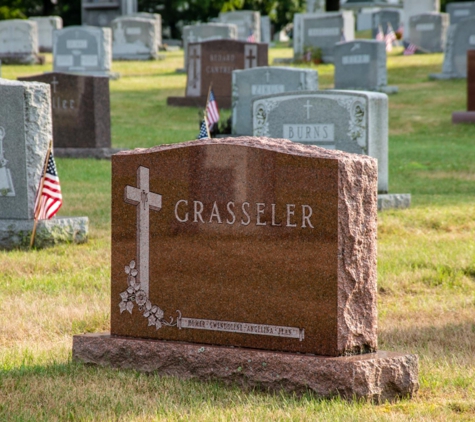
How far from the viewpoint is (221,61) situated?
66.5ft

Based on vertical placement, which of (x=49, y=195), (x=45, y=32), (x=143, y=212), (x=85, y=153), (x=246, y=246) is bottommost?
(x=85, y=153)

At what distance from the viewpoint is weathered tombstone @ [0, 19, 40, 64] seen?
28906mm

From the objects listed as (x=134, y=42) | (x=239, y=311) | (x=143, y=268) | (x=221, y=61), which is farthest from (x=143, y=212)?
(x=134, y=42)

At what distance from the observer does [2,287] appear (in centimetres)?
659

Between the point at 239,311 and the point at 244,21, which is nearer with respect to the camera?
the point at 239,311

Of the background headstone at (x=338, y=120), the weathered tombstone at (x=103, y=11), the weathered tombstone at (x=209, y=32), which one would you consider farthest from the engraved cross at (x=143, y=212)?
the weathered tombstone at (x=103, y=11)

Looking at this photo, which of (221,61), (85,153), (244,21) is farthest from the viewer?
(244,21)

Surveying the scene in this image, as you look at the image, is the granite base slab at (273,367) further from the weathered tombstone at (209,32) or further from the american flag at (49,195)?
the weathered tombstone at (209,32)

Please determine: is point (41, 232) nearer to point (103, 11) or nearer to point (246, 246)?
point (246, 246)

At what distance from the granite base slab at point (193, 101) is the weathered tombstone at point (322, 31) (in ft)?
25.3

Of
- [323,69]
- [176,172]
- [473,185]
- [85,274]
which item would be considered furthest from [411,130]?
[176,172]

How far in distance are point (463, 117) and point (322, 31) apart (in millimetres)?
10843

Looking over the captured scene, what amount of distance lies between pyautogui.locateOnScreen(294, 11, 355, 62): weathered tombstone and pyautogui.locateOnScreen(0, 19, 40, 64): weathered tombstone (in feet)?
27.3

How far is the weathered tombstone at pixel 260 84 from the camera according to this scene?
1425 cm
